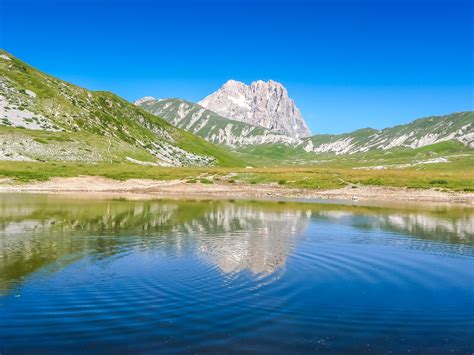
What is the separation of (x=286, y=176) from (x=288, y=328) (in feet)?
356

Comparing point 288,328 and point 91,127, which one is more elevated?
point 91,127

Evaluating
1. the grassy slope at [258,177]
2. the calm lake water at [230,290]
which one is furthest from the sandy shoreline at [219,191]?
the calm lake water at [230,290]

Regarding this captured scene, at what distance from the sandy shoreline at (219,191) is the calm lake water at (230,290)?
52.9m

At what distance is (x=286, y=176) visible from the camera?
411 feet

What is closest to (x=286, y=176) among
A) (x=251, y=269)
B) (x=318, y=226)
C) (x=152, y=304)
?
(x=318, y=226)

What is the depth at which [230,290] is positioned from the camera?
2258cm

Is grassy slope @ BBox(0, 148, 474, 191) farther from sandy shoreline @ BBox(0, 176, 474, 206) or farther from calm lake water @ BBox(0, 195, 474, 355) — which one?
calm lake water @ BBox(0, 195, 474, 355)

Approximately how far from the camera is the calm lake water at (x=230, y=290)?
16.4 m

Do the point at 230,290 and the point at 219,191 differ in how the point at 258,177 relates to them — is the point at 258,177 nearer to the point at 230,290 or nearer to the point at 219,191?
the point at 219,191

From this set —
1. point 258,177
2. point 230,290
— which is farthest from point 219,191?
point 230,290

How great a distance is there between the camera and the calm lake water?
16.4 metres

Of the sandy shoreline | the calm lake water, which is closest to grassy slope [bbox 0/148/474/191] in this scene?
the sandy shoreline

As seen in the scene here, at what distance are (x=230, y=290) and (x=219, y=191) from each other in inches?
3360

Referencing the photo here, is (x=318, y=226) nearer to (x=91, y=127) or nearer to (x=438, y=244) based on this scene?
(x=438, y=244)
